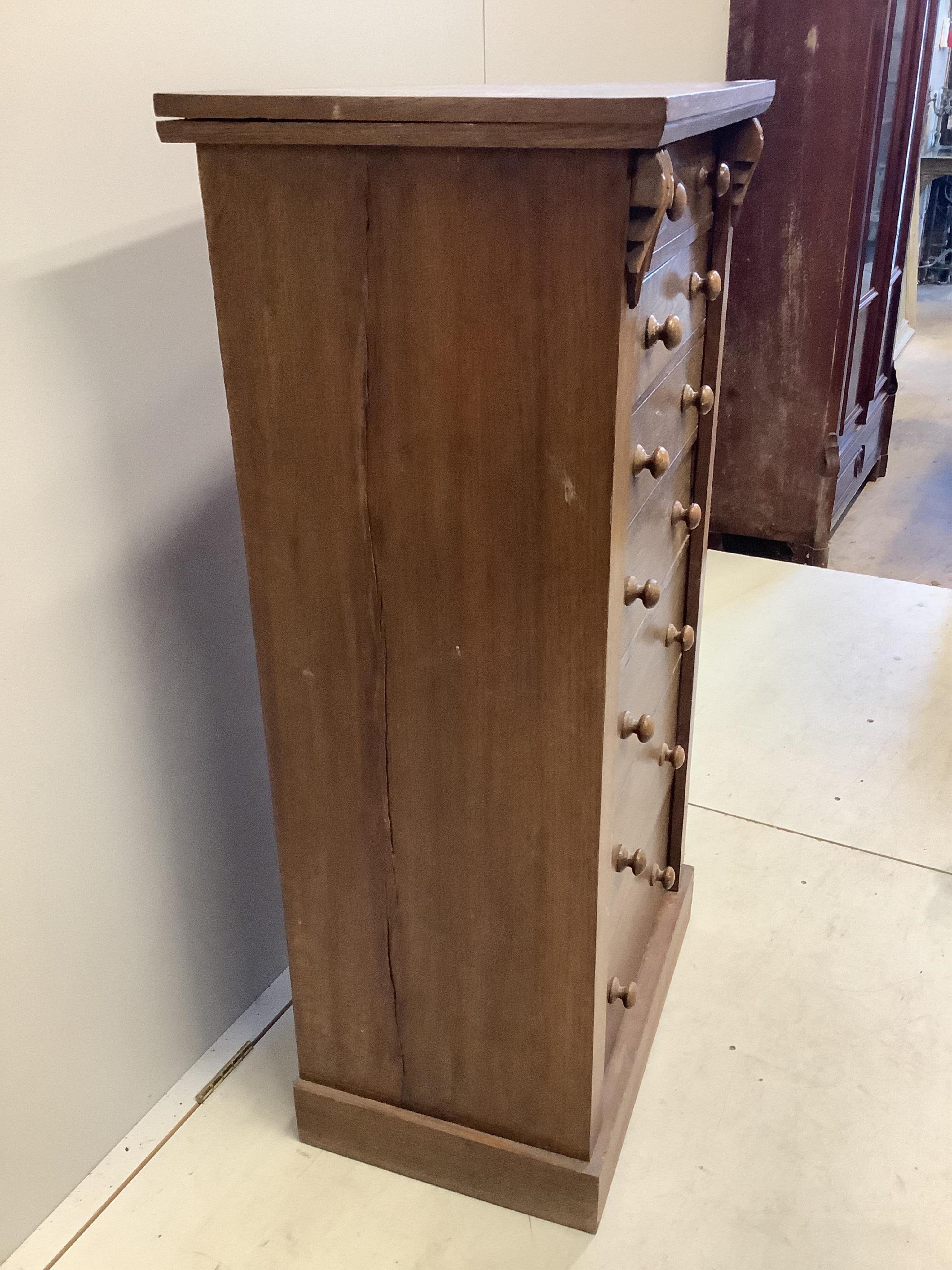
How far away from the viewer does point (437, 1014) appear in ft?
3.82

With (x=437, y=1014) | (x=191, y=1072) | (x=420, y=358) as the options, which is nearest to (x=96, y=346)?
(x=420, y=358)

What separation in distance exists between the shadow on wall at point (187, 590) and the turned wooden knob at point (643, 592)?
0.54 m

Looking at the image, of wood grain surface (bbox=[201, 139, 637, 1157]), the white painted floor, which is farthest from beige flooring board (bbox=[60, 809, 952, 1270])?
wood grain surface (bbox=[201, 139, 637, 1157])

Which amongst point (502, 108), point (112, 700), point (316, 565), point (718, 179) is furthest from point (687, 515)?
point (112, 700)

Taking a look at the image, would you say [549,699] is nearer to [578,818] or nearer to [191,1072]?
[578,818]

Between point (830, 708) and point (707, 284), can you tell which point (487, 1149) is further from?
point (830, 708)

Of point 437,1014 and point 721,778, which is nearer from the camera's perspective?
point 437,1014

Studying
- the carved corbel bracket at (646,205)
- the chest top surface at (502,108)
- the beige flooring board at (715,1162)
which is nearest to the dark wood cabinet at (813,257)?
the beige flooring board at (715,1162)

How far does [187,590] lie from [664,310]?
0.63 metres

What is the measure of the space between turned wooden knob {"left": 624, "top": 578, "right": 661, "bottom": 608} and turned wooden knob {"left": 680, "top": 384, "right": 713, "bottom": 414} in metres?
0.24

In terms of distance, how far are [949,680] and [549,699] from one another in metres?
1.62

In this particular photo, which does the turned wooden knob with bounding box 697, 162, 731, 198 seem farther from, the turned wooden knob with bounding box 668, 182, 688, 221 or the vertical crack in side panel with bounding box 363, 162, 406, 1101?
the vertical crack in side panel with bounding box 363, 162, 406, 1101

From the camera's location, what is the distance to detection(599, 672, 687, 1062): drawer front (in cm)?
118

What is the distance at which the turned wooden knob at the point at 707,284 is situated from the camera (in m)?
1.11
